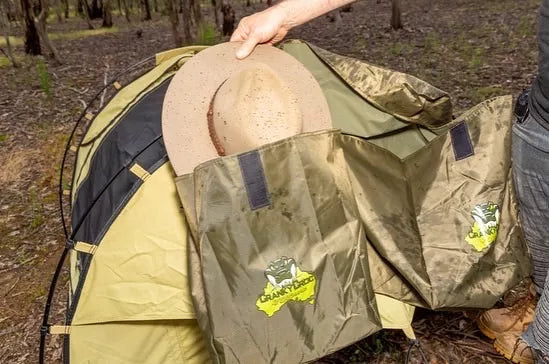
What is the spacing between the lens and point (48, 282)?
316 centimetres

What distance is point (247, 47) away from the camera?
1912mm

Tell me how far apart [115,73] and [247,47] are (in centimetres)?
712

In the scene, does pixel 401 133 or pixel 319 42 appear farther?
pixel 319 42

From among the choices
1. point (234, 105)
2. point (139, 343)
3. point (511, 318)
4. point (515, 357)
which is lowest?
point (515, 357)

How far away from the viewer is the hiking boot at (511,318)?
232 centimetres

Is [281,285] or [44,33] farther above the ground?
[44,33]

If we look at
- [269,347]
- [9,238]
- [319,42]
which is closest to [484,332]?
[269,347]

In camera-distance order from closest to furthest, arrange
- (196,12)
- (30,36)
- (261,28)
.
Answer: (261,28) → (196,12) → (30,36)

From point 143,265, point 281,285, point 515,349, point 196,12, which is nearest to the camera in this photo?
point 281,285

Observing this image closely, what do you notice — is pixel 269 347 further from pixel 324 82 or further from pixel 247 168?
A: pixel 324 82

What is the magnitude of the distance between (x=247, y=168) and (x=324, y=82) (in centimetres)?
89

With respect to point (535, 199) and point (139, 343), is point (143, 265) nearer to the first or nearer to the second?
point (139, 343)

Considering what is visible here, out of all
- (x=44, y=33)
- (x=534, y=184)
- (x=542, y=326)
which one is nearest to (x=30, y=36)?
(x=44, y=33)

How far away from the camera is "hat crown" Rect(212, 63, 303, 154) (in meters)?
1.66
